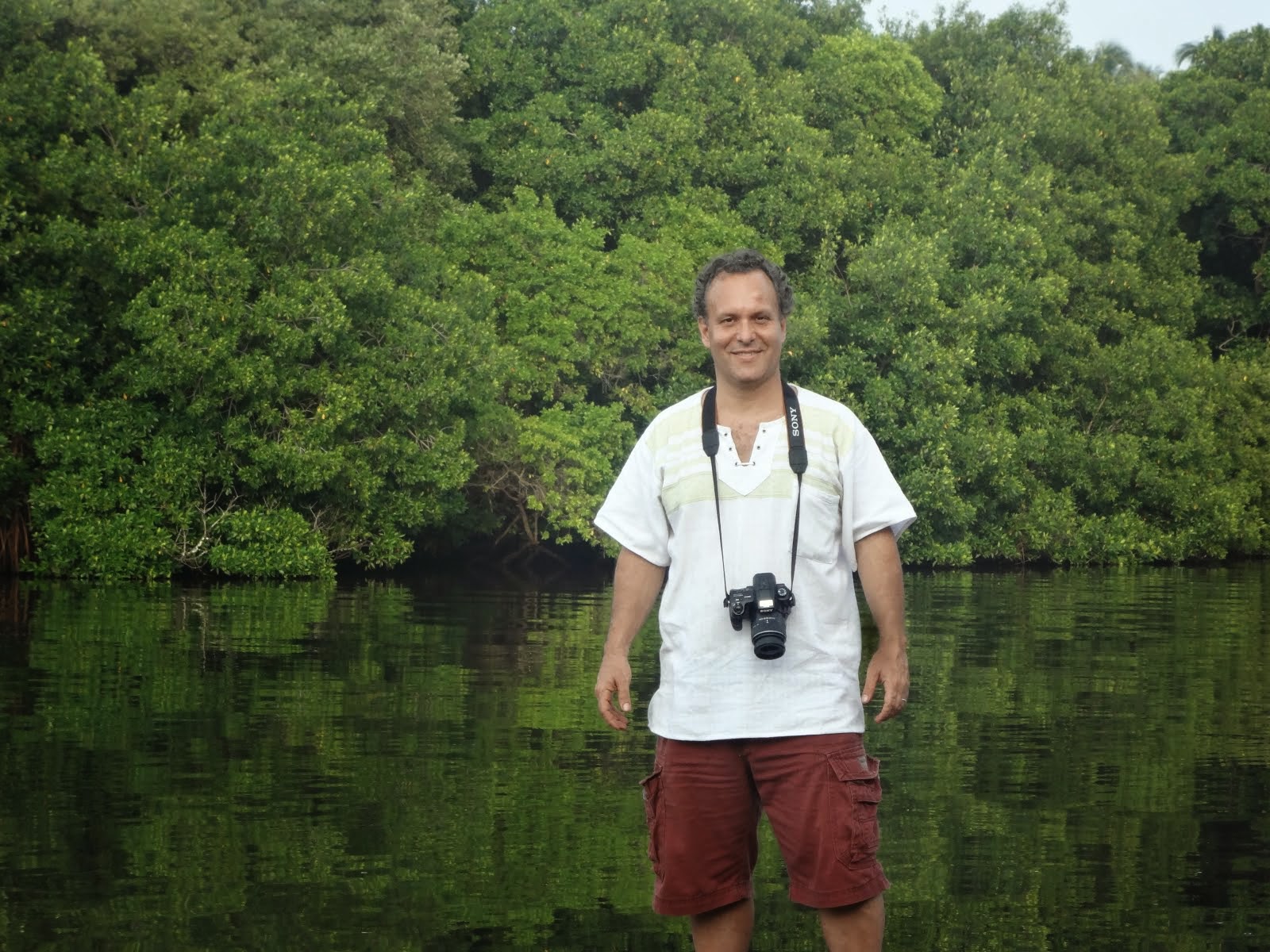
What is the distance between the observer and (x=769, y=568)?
4.41m

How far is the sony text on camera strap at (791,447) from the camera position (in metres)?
4.43

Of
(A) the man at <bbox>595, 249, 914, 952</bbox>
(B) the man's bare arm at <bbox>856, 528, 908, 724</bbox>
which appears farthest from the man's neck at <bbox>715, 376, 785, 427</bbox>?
(B) the man's bare arm at <bbox>856, 528, 908, 724</bbox>

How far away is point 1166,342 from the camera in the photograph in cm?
3650

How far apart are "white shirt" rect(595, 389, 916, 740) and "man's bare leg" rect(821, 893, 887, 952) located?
16.7 inches

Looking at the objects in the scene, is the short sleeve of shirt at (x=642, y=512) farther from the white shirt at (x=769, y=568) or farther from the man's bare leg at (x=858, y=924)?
the man's bare leg at (x=858, y=924)

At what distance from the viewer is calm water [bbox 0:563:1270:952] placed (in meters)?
5.80

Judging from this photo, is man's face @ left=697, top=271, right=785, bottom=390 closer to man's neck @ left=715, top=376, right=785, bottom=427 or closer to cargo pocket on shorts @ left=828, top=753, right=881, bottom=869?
man's neck @ left=715, top=376, right=785, bottom=427

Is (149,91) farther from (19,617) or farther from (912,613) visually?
(912,613)

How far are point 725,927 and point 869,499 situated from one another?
1.13 metres

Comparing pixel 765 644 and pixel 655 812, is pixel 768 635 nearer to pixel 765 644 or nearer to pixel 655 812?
pixel 765 644

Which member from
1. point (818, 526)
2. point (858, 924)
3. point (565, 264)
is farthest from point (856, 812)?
point (565, 264)

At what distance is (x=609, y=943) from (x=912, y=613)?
14.8m

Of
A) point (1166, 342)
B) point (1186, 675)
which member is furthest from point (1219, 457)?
point (1186, 675)

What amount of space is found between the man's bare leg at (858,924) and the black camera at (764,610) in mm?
631
